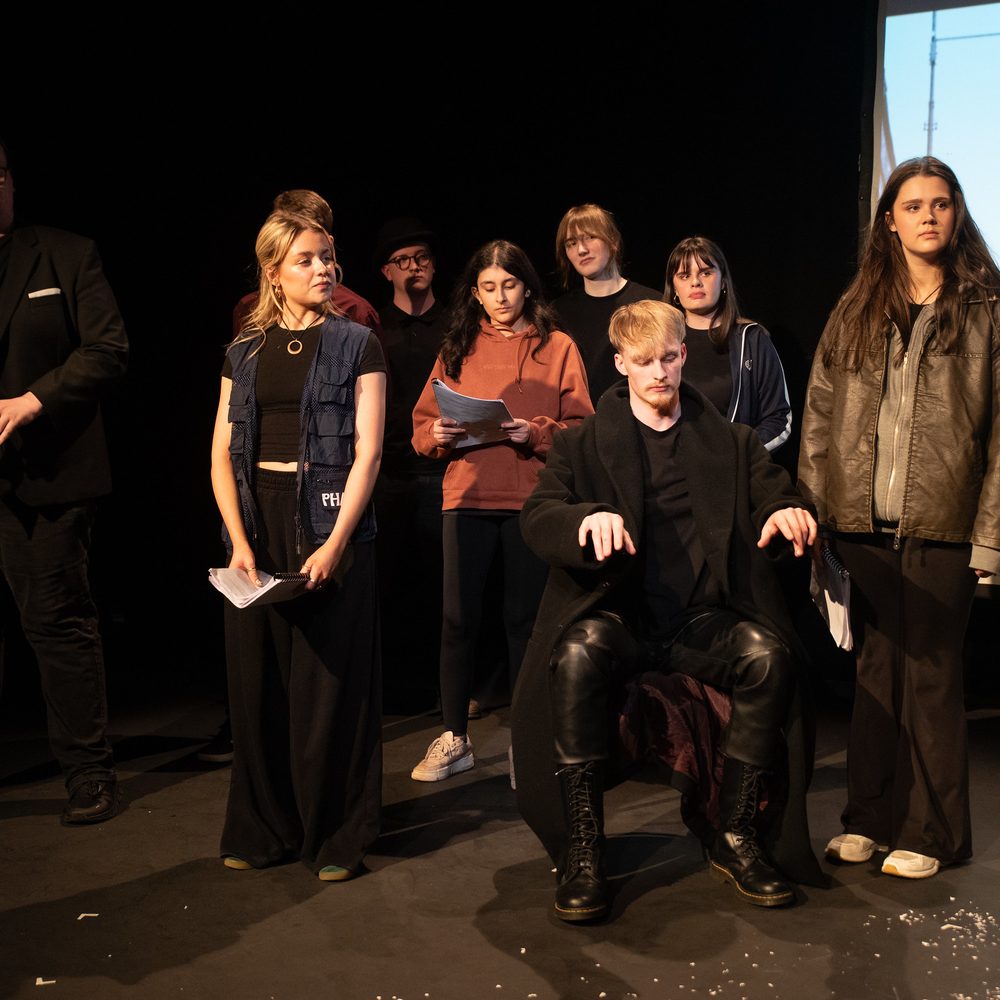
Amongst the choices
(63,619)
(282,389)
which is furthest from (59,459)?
(282,389)

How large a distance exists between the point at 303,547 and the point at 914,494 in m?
1.40

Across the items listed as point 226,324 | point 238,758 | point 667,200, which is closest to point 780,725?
point 238,758

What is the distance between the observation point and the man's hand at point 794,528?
252 centimetres

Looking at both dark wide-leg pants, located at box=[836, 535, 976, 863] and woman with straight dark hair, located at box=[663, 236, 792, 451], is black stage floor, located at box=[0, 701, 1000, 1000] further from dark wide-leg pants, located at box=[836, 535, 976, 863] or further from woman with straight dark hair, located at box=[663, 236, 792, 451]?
woman with straight dark hair, located at box=[663, 236, 792, 451]

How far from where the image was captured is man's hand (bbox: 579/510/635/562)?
248 cm

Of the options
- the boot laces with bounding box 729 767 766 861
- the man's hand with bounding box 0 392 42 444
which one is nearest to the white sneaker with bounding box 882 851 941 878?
the boot laces with bounding box 729 767 766 861

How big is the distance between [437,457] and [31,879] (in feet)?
5.09

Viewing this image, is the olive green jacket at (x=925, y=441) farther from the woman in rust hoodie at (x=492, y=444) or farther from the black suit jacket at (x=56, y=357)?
the black suit jacket at (x=56, y=357)

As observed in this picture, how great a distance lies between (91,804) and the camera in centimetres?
315

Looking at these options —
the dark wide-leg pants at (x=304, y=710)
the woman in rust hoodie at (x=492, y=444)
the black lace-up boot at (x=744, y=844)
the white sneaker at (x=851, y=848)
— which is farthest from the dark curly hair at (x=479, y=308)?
the white sneaker at (x=851, y=848)

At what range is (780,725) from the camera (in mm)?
2561

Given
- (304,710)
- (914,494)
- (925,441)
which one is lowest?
(304,710)

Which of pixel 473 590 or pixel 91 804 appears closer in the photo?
pixel 91 804

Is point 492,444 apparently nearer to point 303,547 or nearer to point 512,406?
point 512,406
